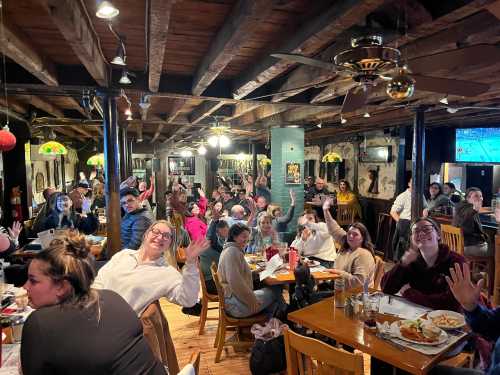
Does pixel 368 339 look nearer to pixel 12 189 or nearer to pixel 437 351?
pixel 437 351

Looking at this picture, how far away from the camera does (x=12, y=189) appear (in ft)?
23.9

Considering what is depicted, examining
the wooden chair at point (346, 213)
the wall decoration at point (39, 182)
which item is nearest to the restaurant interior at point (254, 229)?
the wooden chair at point (346, 213)

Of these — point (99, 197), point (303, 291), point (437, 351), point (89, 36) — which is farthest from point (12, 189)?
point (437, 351)

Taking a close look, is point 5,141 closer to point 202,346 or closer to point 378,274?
point 202,346

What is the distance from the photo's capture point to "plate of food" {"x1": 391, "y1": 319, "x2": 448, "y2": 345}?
2158 mm

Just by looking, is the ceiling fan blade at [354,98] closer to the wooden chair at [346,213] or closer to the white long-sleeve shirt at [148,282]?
the white long-sleeve shirt at [148,282]

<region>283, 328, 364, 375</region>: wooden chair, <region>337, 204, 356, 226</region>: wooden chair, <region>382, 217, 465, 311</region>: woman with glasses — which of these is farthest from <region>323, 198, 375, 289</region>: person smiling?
<region>337, 204, 356, 226</region>: wooden chair

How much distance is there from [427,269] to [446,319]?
1.67 feet

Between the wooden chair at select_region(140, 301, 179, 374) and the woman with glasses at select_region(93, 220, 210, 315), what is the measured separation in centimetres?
8

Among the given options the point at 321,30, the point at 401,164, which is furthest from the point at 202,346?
the point at 401,164

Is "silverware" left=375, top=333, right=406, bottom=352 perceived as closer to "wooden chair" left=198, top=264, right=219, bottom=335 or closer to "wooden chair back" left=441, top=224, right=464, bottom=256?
"wooden chair" left=198, top=264, right=219, bottom=335

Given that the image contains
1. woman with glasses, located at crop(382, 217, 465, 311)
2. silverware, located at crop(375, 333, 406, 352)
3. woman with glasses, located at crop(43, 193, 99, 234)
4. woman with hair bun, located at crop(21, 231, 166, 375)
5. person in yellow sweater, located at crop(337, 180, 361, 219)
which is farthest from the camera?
person in yellow sweater, located at crop(337, 180, 361, 219)

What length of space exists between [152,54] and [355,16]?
5.00 ft

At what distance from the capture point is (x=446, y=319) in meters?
2.41
